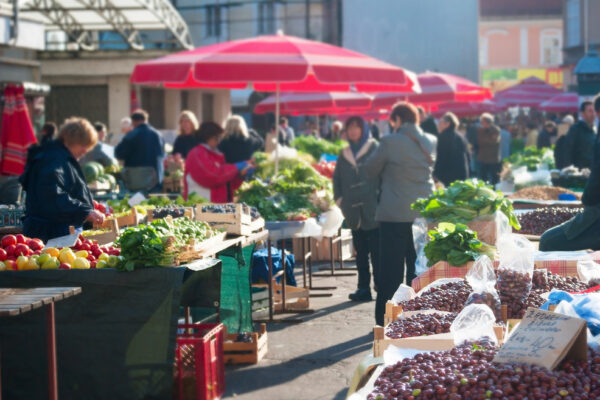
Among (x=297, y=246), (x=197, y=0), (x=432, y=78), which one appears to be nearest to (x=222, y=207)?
(x=297, y=246)

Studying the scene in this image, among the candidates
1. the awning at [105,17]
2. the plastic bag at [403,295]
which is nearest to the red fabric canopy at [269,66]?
the plastic bag at [403,295]

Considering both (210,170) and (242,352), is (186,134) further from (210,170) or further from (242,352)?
(242,352)

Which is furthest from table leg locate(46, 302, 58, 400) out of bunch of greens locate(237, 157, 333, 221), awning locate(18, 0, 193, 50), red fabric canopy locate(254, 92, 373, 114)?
awning locate(18, 0, 193, 50)

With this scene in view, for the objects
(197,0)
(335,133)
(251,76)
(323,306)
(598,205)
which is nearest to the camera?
(598,205)

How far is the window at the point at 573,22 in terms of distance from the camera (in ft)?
146

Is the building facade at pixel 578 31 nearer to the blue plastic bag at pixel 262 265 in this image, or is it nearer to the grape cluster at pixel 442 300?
the blue plastic bag at pixel 262 265

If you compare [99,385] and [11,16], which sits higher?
[11,16]

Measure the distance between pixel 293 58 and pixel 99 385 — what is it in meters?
4.30

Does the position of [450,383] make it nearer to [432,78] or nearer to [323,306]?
[323,306]

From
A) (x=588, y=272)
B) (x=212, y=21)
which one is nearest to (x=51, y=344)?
(x=588, y=272)

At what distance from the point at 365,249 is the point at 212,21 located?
34.6 meters

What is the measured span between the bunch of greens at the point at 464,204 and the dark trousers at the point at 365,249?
78.9 inches

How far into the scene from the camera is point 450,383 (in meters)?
3.69

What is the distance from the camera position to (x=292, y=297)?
937cm
